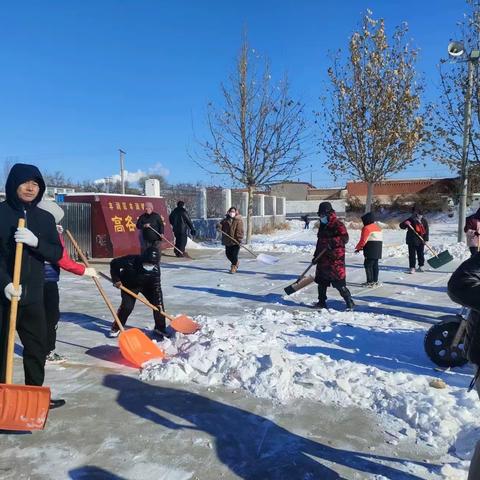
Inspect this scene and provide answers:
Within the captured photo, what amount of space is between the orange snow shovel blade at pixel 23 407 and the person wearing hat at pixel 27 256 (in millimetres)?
333

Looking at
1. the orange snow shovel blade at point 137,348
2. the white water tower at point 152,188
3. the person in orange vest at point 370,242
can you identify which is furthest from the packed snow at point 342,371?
the white water tower at point 152,188

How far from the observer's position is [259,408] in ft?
12.8

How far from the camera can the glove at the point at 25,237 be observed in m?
3.31

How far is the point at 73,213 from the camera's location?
13.2 metres

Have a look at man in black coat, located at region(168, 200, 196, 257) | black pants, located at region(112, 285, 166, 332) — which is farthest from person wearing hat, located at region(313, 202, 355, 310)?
man in black coat, located at region(168, 200, 196, 257)

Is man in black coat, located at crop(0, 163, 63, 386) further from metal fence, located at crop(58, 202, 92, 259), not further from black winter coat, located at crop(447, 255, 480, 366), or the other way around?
metal fence, located at crop(58, 202, 92, 259)

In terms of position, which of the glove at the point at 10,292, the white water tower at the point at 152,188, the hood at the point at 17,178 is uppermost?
the white water tower at the point at 152,188

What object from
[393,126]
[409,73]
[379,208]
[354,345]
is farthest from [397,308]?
[379,208]

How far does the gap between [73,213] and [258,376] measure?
10.2 m

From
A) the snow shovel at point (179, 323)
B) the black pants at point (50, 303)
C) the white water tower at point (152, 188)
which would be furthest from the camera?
the white water tower at point (152, 188)

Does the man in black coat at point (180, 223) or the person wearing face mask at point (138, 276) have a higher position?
the man in black coat at point (180, 223)

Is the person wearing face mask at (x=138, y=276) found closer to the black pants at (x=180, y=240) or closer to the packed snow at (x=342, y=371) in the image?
the packed snow at (x=342, y=371)

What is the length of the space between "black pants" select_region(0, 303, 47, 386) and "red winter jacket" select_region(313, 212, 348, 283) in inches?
187

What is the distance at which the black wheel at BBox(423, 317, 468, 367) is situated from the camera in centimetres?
475
